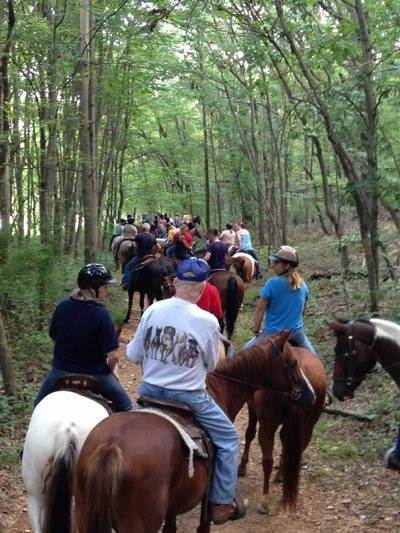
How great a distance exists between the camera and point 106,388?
457 cm

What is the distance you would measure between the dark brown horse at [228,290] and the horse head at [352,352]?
6.32 m

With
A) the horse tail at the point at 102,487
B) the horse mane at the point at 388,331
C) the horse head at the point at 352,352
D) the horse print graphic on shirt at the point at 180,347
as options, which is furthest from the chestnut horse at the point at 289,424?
the horse tail at the point at 102,487

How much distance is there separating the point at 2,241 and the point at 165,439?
7705 millimetres

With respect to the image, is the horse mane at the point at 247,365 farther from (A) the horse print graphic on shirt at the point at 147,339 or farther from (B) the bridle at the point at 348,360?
(A) the horse print graphic on shirt at the point at 147,339

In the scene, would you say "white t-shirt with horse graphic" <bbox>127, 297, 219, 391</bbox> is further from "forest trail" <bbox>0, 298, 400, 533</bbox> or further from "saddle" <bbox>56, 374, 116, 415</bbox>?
"forest trail" <bbox>0, 298, 400, 533</bbox>

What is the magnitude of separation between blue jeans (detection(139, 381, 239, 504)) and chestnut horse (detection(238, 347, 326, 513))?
138 centimetres

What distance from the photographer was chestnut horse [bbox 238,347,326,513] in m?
5.19

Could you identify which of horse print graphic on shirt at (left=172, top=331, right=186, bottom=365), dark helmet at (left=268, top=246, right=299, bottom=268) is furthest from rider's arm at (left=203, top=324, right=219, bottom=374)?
dark helmet at (left=268, top=246, right=299, bottom=268)

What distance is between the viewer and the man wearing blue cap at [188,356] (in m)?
3.66

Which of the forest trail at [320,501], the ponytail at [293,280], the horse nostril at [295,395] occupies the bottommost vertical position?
the forest trail at [320,501]

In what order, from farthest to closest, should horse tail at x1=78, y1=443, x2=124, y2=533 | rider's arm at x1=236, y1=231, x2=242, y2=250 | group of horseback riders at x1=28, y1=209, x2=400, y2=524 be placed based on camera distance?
rider's arm at x1=236, y1=231, x2=242, y2=250 → group of horseback riders at x1=28, y1=209, x2=400, y2=524 → horse tail at x1=78, y1=443, x2=124, y2=533

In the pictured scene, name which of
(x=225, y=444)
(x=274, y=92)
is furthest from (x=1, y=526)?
(x=274, y=92)

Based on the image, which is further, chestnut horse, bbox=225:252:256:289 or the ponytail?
chestnut horse, bbox=225:252:256:289

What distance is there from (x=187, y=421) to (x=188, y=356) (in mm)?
486
